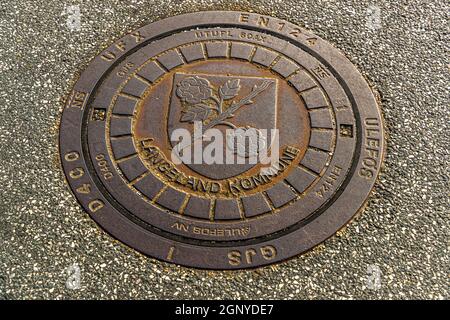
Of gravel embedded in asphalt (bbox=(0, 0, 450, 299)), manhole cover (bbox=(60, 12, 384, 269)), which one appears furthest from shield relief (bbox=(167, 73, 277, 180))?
gravel embedded in asphalt (bbox=(0, 0, 450, 299))

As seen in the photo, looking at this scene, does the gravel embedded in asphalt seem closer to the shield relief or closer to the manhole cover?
the manhole cover

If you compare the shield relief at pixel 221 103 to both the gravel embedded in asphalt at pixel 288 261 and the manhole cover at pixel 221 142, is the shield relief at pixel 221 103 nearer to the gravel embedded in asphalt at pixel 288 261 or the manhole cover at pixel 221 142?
the manhole cover at pixel 221 142

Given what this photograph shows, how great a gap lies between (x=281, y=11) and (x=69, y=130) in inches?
58.4

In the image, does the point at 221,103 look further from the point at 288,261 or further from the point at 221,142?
the point at 288,261

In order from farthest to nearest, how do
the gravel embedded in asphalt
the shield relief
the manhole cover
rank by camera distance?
1. the shield relief
2. the manhole cover
3. the gravel embedded in asphalt

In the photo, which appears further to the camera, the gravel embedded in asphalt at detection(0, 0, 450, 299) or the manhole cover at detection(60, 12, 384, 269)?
the manhole cover at detection(60, 12, 384, 269)

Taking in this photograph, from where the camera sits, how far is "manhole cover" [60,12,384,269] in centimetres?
236

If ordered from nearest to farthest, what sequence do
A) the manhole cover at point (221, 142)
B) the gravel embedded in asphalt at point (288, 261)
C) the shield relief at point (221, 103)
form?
the gravel embedded in asphalt at point (288, 261) < the manhole cover at point (221, 142) < the shield relief at point (221, 103)

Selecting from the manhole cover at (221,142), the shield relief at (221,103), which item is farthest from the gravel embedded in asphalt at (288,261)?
the shield relief at (221,103)

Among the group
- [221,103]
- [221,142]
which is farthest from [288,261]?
[221,103]

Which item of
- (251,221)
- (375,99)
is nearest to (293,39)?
(375,99)

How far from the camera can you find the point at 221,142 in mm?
2557

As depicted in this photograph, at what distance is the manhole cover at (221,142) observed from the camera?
7.74 ft

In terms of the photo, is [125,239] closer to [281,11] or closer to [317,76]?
[317,76]
